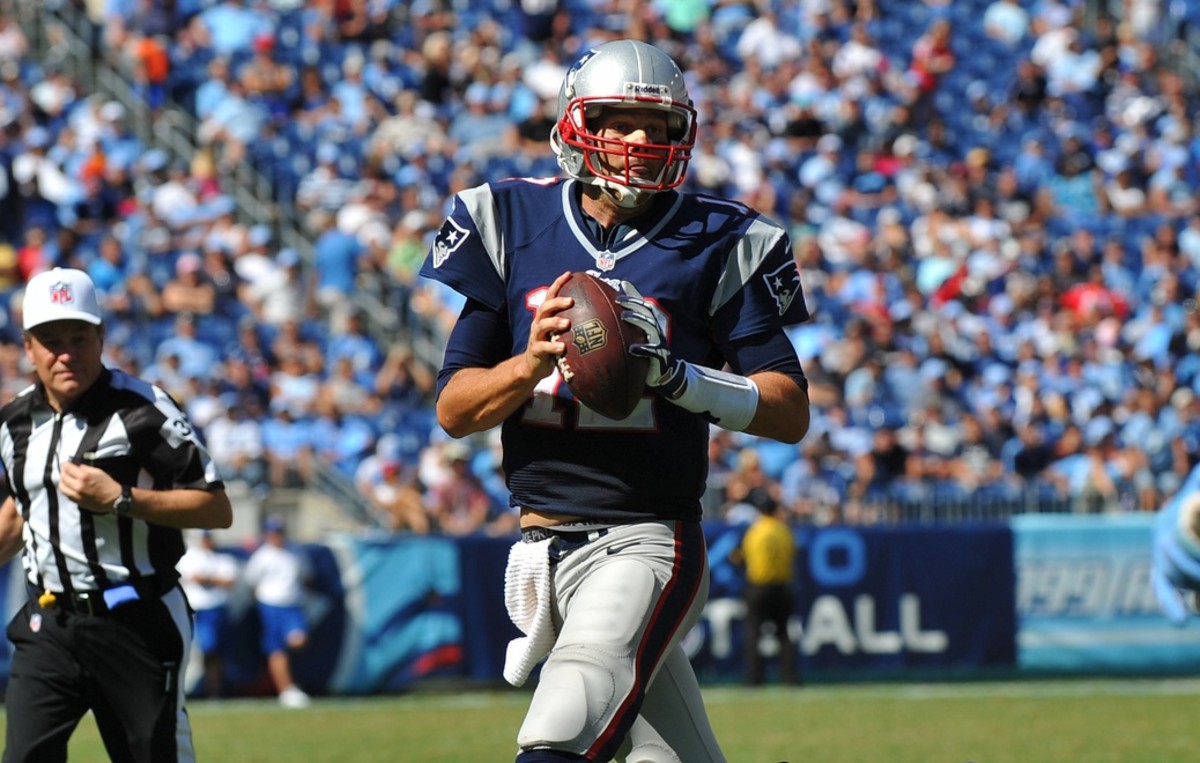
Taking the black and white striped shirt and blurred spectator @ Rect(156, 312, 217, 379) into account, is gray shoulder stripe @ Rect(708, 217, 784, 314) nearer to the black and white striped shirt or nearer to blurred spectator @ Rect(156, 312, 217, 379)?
the black and white striped shirt

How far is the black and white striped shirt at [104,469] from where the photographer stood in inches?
224

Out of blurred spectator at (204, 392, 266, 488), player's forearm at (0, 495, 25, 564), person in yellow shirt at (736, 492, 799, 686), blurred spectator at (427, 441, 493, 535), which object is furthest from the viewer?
blurred spectator at (427, 441, 493, 535)

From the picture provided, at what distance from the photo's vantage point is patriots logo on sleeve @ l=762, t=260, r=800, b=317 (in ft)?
15.2

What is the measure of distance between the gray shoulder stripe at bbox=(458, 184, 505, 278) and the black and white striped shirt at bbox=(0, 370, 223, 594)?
1.52 meters

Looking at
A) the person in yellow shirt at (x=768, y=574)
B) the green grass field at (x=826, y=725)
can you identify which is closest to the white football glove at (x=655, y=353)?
the green grass field at (x=826, y=725)

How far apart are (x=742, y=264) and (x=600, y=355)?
569 mm

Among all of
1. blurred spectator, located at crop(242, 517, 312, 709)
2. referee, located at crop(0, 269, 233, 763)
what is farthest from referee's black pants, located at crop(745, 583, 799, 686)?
referee, located at crop(0, 269, 233, 763)

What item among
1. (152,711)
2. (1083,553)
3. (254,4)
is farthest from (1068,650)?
(152,711)

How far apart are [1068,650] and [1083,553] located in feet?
2.62

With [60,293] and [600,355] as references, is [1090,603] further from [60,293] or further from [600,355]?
[600,355]

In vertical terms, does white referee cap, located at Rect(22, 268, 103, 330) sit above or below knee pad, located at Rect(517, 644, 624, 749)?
above

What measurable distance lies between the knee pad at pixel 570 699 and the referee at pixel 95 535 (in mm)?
1706

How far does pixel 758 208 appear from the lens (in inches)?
755

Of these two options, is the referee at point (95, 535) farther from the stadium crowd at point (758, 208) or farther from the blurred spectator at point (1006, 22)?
the blurred spectator at point (1006, 22)
